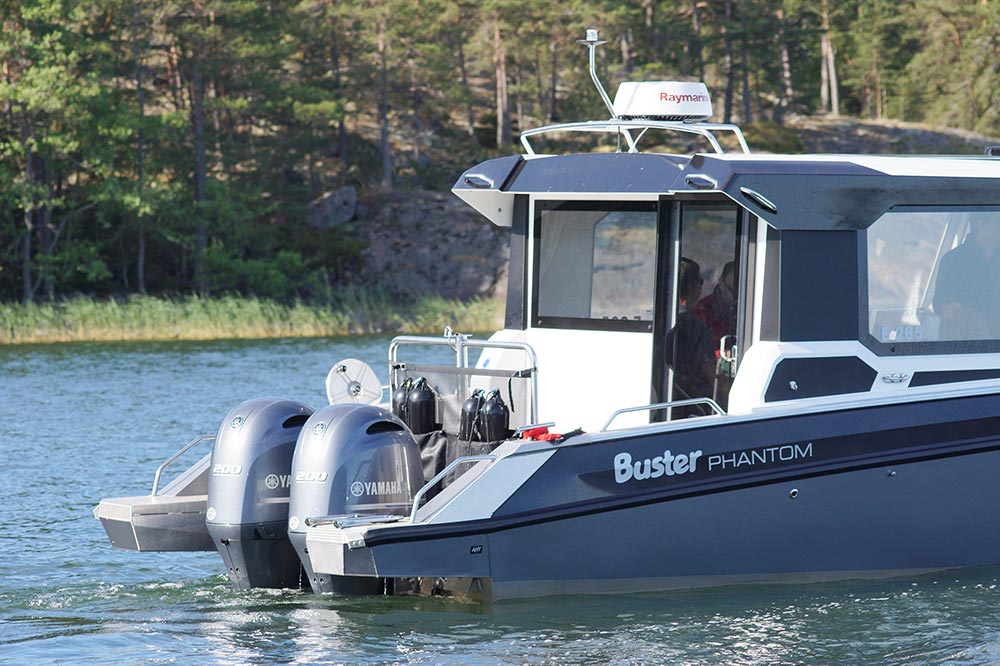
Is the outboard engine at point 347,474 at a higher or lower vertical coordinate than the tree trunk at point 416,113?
lower

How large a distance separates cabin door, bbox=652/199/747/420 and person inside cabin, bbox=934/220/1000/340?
118cm

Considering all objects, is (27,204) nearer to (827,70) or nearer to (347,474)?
(347,474)

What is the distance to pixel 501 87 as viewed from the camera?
4894cm

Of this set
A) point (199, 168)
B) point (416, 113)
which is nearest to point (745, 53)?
point (416, 113)

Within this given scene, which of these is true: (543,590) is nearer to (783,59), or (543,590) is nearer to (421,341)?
(421,341)

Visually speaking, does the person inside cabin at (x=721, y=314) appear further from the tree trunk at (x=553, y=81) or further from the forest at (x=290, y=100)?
the tree trunk at (x=553, y=81)

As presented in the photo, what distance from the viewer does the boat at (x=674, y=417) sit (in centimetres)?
691

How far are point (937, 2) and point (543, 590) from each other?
5825cm

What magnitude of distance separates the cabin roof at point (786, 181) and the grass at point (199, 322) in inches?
941

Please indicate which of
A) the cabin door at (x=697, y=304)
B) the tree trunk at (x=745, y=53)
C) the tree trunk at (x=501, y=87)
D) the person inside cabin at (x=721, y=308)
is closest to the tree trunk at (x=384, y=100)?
the tree trunk at (x=501, y=87)

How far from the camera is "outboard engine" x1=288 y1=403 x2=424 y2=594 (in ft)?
22.5

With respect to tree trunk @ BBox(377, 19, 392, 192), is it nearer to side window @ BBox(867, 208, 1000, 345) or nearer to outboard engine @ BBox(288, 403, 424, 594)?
side window @ BBox(867, 208, 1000, 345)

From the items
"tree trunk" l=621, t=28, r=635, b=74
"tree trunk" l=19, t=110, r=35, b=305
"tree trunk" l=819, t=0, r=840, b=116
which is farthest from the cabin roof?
"tree trunk" l=819, t=0, r=840, b=116

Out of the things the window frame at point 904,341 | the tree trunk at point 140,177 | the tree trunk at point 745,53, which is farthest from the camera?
the tree trunk at point 745,53
